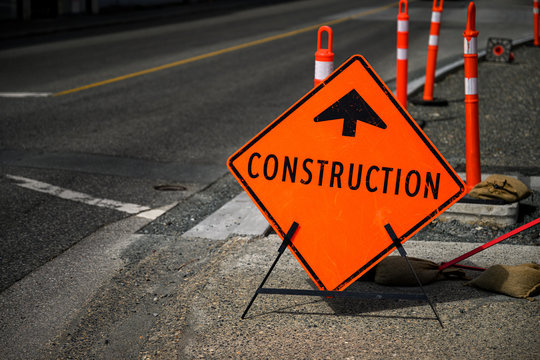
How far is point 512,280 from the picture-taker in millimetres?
3945

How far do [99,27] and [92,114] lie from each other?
13776 mm

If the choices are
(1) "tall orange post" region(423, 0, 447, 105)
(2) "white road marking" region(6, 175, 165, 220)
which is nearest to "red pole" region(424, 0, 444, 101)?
(1) "tall orange post" region(423, 0, 447, 105)

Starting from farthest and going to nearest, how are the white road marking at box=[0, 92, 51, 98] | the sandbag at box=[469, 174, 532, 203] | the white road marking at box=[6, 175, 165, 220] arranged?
the white road marking at box=[0, 92, 51, 98]
the white road marking at box=[6, 175, 165, 220]
the sandbag at box=[469, 174, 532, 203]

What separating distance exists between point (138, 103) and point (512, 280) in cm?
766

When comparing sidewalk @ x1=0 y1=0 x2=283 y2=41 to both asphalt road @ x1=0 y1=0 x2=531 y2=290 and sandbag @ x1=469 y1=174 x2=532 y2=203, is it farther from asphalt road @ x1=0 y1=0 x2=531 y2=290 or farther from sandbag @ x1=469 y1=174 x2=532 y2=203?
sandbag @ x1=469 y1=174 x2=532 y2=203

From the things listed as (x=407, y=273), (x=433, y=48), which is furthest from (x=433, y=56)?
(x=407, y=273)

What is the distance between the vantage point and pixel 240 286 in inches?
162

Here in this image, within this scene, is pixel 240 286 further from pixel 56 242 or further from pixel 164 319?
pixel 56 242

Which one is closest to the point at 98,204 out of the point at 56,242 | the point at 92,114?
the point at 56,242

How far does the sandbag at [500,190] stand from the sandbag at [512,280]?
3.72 ft

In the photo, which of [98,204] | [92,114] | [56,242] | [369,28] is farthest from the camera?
[369,28]

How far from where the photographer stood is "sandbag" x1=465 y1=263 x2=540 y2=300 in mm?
3906

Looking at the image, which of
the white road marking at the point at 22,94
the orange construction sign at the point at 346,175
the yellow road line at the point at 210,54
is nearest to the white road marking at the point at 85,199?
the orange construction sign at the point at 346,175

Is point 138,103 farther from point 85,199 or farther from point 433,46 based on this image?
point 85,199
